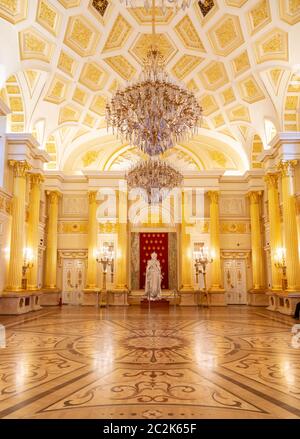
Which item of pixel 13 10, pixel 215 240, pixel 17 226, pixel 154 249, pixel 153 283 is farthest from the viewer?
pixel 154 249

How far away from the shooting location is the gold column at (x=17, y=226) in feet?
35.1

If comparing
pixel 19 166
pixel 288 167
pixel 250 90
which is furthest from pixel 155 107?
pixel 250 90

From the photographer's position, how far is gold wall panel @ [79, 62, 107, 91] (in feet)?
38.6

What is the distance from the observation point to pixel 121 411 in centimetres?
285

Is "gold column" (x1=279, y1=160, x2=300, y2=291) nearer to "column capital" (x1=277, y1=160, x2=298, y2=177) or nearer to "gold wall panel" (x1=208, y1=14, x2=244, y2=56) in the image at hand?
"column capital" (x1=277, y1=160, x2=298, y2=177)

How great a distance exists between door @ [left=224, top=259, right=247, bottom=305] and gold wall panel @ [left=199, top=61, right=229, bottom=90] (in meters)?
7.68

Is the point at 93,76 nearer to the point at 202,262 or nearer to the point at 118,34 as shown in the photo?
the point at 118,34

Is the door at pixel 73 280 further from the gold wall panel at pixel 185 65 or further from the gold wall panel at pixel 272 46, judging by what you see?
the gold wall panel at pixel 272 46

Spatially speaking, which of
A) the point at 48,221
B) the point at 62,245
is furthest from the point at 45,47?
the point at 62,245

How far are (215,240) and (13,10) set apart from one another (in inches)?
435

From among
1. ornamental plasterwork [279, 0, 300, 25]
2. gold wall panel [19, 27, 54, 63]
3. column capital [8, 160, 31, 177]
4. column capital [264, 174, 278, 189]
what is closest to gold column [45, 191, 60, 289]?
column capital [8, 160, 31, 177]

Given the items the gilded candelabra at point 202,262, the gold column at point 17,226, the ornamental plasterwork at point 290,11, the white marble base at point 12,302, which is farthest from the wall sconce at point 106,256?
the ornamental plasterwork at point 290,11

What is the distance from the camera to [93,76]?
12219 millimetres
